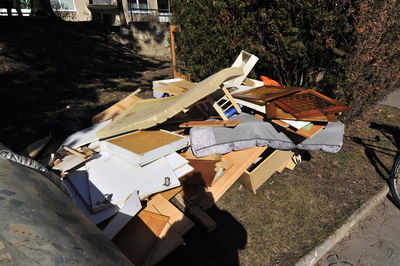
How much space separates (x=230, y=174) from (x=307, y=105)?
4.31 feet

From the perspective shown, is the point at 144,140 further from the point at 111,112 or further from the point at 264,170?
the point at 111,112

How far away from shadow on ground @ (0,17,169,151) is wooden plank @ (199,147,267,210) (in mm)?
2584

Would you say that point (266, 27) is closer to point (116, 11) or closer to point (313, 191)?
point (313, 191)

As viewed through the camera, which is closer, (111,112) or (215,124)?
(215,124)

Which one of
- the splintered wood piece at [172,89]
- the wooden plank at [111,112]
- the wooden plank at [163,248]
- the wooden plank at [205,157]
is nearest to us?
the wooden plank at [163,248]

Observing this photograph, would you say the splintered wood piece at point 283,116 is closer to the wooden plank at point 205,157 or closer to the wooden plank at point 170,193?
the wooden plank at point 205,157

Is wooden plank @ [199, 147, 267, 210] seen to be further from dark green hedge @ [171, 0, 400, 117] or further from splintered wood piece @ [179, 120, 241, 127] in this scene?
dark green hedge @ [171, 0, 400, 117]

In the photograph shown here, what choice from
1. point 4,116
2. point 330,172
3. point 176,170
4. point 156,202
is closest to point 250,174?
point 176,170

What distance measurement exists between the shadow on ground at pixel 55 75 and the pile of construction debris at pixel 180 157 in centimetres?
149

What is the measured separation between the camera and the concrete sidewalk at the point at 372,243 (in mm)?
2363

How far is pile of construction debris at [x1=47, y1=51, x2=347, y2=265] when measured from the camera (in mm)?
2363

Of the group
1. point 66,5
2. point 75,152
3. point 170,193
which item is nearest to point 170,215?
point 170,193

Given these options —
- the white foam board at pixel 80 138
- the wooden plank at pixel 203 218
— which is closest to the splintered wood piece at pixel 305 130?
the wooden plank at pixel 203 218

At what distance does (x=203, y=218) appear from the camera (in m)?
2.60
